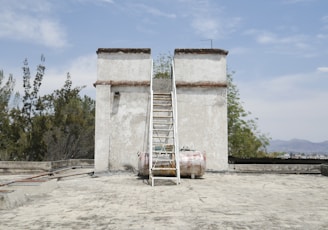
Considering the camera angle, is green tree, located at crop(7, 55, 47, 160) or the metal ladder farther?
green tree, located at crop(7, 55, 47, 160)


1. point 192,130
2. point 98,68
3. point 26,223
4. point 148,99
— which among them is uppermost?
point 98,68

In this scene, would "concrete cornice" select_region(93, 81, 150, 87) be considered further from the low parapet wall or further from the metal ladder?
the low parapet wall

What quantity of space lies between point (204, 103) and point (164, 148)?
278 centimetres

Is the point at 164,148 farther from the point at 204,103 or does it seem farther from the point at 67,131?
A: the point at 67,131

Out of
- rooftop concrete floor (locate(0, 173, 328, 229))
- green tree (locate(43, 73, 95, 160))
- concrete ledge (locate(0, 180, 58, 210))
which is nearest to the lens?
rooftop concrete floor (locate(0, 173, 328, 229))

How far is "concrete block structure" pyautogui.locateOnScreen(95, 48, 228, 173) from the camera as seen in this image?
11.9 m

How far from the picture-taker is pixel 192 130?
39.5 ft

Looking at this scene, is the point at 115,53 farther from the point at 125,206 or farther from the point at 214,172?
the point at 125,206

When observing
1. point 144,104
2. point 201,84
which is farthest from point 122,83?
point 201,84

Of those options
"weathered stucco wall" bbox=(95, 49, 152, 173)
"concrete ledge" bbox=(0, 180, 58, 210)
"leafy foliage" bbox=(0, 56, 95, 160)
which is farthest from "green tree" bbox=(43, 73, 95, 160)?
"concrete ledge" bbox=(0, 180, 58, 210)

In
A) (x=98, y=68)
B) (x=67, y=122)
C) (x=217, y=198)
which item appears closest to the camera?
(x=217, y=198)

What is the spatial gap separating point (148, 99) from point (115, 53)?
2.23 metres

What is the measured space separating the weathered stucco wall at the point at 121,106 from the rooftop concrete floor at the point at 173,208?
3313 mm

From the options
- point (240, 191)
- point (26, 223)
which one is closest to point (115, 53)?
point (240, 191)
